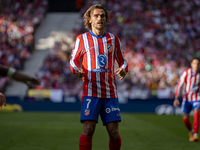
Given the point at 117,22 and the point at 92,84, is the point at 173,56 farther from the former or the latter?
the point at 92,84

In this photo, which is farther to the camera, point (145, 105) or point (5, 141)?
point (145, 105)

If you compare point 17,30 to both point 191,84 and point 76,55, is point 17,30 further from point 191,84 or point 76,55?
point 76,55

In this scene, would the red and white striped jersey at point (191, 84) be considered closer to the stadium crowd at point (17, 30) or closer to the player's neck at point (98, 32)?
the player's neck at point (98, 32)

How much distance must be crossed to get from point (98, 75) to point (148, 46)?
1906 centimetres

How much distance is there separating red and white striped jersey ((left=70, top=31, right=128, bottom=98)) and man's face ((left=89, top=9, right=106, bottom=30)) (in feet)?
0.45

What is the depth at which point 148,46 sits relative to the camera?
→ 23156mm

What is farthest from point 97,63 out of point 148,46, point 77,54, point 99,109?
point 148,46

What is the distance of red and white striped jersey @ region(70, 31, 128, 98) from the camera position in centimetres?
448

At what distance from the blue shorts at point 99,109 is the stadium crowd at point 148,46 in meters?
14.6

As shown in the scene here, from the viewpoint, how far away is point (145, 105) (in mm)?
19234

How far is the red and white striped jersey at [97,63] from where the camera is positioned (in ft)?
14.7

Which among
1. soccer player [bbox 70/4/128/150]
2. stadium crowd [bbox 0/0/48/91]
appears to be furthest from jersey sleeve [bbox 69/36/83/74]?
stadium crowd [bbox 0/0/48/91]

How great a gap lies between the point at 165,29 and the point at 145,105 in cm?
777

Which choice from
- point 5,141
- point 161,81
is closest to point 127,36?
point 161,81
